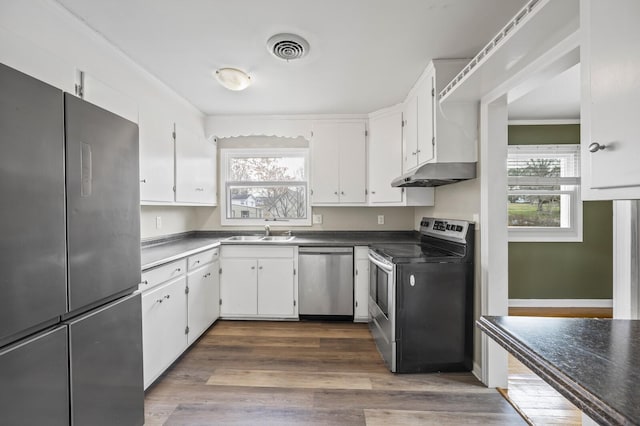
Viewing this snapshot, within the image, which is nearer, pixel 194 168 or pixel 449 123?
pixel 449 123

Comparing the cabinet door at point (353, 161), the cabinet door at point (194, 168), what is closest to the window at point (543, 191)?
the cabinet door at point (353, 161)

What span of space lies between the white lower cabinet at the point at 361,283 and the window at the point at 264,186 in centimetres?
97

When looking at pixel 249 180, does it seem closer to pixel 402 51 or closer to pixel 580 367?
pixel 402 51

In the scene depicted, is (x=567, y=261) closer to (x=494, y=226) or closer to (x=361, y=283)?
(x=494, y=226)

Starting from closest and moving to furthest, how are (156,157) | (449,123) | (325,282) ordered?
(449,123)
(156,157)
(325,282)

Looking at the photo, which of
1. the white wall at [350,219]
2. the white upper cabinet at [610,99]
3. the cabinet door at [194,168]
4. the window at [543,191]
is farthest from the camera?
the white wall at [350,219]

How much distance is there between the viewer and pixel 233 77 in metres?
2.30

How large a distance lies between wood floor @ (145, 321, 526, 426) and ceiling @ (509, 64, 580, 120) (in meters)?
2.55

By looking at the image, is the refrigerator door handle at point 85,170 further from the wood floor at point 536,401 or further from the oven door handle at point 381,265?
the wood floor at point 536,401

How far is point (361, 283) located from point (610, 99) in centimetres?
261

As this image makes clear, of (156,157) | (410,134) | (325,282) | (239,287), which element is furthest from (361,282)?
(156,157)

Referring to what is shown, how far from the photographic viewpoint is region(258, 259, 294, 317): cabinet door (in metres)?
3.20

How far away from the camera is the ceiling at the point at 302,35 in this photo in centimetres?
162

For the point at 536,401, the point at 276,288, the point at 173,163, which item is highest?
the point at 173,163
